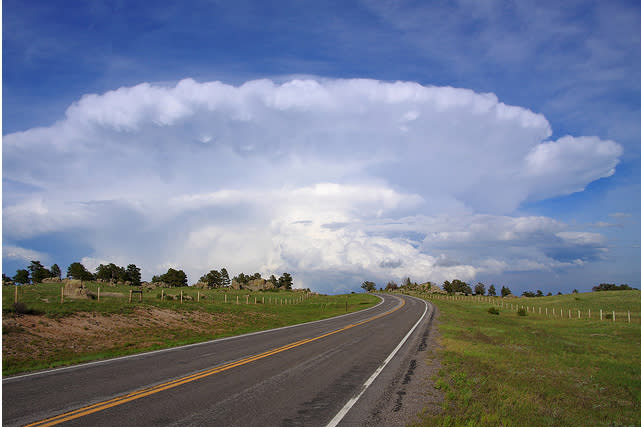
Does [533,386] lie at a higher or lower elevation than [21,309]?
lower

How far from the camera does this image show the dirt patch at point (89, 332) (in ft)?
51.0

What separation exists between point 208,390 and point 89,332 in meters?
15.0

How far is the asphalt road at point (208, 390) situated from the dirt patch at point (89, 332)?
15.3 ft

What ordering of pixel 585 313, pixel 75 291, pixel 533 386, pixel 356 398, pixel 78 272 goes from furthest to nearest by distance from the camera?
pixel 78 272 → pixel 585 313 → pixel 75 291 → pixel 533 386 → pixel 356 398

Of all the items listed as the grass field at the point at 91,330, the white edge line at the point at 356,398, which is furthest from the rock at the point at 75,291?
the white edge line at the point at 356,398

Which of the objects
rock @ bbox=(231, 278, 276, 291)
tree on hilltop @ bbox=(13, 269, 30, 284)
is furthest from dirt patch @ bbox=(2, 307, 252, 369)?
tree on hilltop @ bbox=(13, 269, 30, 284)

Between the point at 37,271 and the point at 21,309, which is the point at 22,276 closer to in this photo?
the point at 37,271

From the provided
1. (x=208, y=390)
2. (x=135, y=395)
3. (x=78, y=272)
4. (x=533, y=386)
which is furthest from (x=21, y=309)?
(x=78, y=272)

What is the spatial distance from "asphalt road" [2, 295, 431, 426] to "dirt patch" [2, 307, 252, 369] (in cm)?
466

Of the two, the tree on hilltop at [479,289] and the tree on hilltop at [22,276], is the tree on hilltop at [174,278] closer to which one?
the tree on hilltop at [22,276]

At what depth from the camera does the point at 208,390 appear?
905cm

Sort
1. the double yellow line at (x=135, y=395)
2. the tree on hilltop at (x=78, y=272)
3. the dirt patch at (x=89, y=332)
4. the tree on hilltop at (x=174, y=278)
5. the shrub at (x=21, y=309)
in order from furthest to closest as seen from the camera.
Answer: the tree on hilltop at (x=174, y=278)
the tree on hilltop at (x=78, y=272)
the shrub at (x=21, y=309)
the dirt patch at (x=89, y=332)
the double yellow line at (x=135, y=395)

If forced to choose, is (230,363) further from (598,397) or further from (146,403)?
(598,397)

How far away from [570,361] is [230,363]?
15.9 meters
